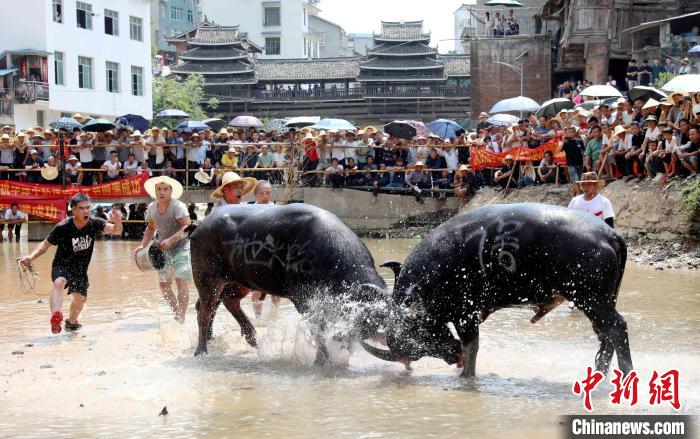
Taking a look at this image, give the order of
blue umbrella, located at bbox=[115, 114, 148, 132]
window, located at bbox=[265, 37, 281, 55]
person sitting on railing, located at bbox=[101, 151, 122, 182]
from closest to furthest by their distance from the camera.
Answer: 1. person sitting on railing, located at bbox=[101, 151, 122, 182]
2. blue umbrella, located at bbox=[115, 114, 148, 132]
3. window, located at bbox=[265, 37, 281, 55]

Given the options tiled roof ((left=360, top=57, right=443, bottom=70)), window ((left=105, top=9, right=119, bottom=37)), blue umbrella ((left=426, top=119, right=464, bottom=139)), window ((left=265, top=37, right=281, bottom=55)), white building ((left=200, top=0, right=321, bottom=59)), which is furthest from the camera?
window ((left=265, top=37, right=281, bottom=55))

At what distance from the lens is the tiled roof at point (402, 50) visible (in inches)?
2189

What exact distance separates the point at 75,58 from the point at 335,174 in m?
24.6

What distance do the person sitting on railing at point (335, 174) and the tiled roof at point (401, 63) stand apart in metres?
34.2

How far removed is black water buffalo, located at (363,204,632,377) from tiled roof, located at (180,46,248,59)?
5208 cm

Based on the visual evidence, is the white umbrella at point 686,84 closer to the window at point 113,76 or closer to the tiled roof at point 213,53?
the window at point 113,76

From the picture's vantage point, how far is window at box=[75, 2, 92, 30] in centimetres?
4259

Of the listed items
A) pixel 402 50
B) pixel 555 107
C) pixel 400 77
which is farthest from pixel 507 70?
pixel 555 107

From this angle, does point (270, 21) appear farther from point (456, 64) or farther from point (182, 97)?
point (182, 97)

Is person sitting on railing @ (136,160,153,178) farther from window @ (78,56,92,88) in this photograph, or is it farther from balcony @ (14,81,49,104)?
window @ (78,56,92,88)

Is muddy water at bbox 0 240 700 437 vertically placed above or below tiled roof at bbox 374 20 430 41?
below

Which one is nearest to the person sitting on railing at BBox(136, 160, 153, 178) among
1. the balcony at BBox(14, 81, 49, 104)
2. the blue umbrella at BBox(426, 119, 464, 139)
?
the blue umbrella at BBox(426, 119, 464, 139)

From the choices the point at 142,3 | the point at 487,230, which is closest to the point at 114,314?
the point at 487,230

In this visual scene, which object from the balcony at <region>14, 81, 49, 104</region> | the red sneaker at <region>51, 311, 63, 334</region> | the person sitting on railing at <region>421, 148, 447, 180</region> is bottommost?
the red sneaker at <region>51, 311, 63, 334</region>
